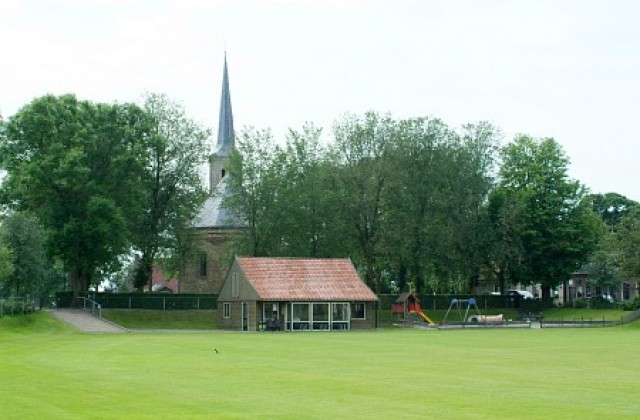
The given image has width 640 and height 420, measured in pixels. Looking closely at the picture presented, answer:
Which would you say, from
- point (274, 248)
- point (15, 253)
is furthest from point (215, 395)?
point (274, 248)

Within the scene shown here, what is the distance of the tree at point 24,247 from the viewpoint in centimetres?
6806

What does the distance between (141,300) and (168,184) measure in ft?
36.1

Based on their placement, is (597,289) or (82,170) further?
(597,289)

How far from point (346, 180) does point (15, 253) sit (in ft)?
101

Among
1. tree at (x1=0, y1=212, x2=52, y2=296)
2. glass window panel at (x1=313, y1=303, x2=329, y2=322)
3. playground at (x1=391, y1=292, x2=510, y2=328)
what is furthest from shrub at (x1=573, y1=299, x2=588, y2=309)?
tree at (x1=0, y1=212, x2=52, y2=296)

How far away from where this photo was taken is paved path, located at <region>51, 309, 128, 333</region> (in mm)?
68125

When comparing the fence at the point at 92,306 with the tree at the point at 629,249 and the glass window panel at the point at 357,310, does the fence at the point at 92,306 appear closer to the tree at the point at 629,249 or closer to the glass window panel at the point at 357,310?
the glass window panel at the point at 357,310

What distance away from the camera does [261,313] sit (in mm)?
76062

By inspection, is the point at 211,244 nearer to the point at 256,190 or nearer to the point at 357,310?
the point at 256,190

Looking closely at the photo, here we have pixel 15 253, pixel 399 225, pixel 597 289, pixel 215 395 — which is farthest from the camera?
pixel 597 289

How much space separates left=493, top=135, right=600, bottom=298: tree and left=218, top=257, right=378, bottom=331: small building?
59.0 feet

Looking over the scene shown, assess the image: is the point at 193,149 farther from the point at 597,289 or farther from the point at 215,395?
the point at 215,395

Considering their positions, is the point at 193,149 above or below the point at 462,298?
above

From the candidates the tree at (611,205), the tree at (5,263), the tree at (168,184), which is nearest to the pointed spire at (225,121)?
the tree at (168,184)
